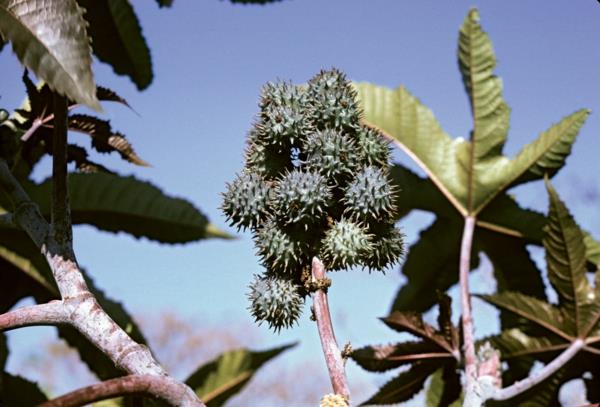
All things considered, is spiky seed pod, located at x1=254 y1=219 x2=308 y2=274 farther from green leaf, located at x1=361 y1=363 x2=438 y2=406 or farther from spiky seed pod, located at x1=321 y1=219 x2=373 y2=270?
green leaf, located at x1=361 y1=363 x2=438 y2=406

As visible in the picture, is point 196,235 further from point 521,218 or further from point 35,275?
point 521,218

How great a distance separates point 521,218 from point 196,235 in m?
1.60

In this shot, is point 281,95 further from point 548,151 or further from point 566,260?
point 548,151

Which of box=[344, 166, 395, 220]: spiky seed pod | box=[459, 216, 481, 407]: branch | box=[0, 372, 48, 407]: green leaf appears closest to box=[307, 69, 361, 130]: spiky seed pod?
box=[344, 166, 395, 220]: spiky seed pod

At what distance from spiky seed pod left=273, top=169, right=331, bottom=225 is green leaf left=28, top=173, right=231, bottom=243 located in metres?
2.41

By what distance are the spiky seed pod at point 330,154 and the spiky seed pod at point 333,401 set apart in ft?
1.48

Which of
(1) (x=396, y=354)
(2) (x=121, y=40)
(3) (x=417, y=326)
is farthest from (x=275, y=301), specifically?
(2) (x=121, y=40)

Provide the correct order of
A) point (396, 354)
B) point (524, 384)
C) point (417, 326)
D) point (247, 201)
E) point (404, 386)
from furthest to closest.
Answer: point (404, 386)
point (396, 354)
point (417, 326)
point (524, 384)
point (247, 201)

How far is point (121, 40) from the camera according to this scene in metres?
4.64

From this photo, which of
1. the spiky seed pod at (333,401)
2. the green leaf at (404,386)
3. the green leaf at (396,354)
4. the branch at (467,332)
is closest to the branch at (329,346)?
the spiky seed pod at (333,401)

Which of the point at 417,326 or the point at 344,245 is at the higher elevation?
the point at 417,326

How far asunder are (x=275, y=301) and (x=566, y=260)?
2.01m

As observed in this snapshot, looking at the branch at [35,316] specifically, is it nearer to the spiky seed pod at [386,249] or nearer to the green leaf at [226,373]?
the spiky seed pod at [386,249]

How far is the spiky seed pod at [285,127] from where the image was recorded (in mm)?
1608
